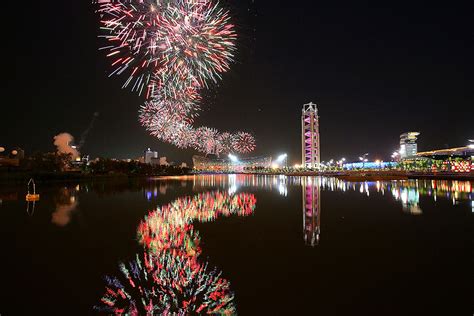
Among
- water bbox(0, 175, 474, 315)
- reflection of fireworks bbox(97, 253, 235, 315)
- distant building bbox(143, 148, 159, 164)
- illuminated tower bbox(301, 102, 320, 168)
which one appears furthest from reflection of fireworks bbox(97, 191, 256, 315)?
distant building bbox(143, 148, 159, 164)

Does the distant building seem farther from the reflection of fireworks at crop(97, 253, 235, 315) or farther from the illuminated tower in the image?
the reflection of fireworks at crop(97, 253, 235, 315)

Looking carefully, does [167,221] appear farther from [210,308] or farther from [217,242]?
[210,308]

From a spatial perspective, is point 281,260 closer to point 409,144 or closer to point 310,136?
point 310,136

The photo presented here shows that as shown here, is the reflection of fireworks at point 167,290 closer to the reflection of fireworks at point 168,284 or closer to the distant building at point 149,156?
the reflection of fireworks at point 168,284

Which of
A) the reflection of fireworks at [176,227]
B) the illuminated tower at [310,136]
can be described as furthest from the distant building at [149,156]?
the reflection of fireworks at [176,227]

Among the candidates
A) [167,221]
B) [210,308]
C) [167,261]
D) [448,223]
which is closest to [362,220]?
[448,223]

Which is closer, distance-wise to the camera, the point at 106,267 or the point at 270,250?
the point at 106,267
